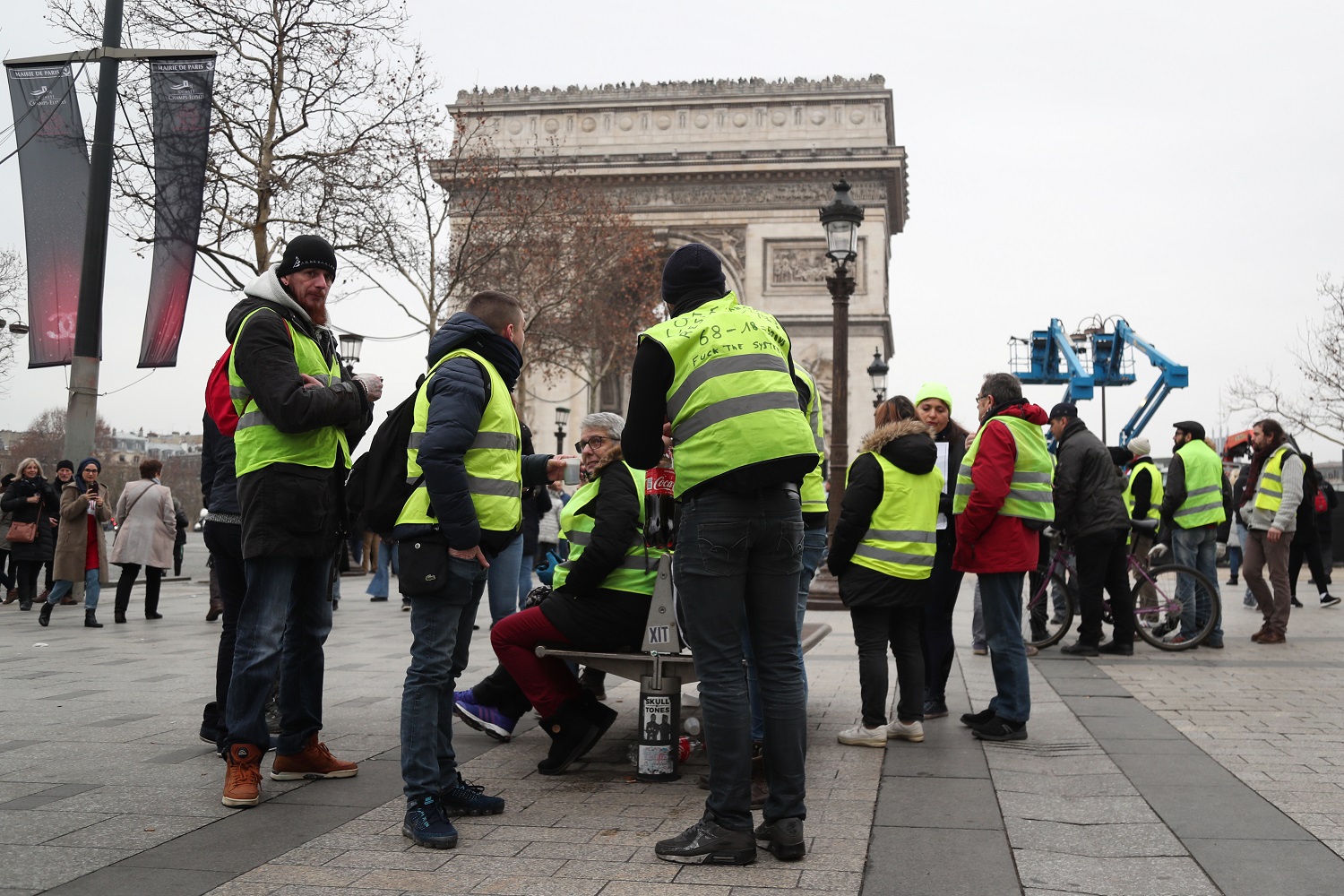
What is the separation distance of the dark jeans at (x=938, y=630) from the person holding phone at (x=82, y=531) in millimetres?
8656

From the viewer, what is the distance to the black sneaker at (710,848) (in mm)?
3770

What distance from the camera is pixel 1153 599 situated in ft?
34.0

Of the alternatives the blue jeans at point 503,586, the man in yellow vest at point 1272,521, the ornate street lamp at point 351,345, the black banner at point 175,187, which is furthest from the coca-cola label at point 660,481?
the ornate street lamp at point 351,345

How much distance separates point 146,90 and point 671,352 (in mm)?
17599

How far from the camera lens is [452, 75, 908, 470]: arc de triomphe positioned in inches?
1720

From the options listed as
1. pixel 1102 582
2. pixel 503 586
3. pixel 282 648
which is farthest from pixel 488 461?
pixel 1102 582

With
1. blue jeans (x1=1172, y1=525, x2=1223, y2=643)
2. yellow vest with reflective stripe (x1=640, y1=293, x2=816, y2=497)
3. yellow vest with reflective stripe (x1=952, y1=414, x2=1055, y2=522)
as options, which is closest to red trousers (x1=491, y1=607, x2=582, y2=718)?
yellow vest with reflective stripe (x1=640, y1=293, x2=816, y2=497)

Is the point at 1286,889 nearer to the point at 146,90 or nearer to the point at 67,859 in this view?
the point at 67,859

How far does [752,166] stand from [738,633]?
41.4 meters

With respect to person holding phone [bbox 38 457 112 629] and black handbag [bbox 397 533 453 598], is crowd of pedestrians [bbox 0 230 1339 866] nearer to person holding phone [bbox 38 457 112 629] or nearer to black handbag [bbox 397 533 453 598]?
black handbag [bbox 397 533 453 598]

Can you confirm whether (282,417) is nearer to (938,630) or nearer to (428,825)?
(428,825)

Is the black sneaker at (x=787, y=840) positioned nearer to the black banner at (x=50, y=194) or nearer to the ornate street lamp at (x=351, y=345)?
the black banner at (x=50, y=194)

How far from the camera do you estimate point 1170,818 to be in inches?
172

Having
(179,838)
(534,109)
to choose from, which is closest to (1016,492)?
(179,838)
